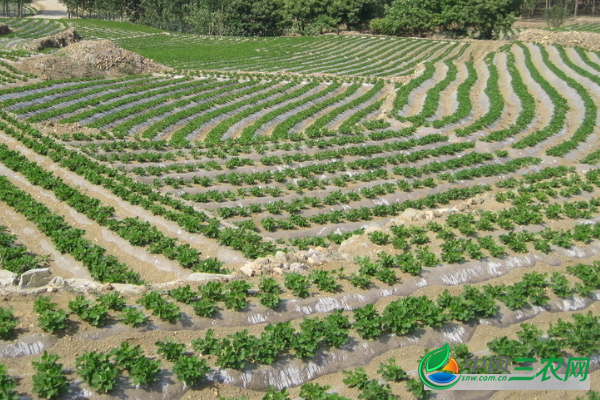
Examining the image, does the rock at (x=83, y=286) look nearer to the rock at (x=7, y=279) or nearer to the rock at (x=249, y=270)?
the rock at (x=7, y=279)

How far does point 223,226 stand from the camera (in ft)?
50.4

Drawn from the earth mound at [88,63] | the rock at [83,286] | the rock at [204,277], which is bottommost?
the rock at [204,277]

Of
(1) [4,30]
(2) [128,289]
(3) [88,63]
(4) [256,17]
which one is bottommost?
(2) [128,289]

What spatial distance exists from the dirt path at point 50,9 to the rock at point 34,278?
10342 cm

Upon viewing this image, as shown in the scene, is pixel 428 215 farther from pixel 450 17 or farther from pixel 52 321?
pixel 450 17

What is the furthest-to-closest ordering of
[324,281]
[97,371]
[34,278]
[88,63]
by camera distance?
[88,63] < [324,281] < [34,278] < [97,371]

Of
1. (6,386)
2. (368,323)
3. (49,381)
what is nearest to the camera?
(6,386)

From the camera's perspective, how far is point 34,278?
9.52 m

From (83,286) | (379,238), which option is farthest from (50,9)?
(379,238)

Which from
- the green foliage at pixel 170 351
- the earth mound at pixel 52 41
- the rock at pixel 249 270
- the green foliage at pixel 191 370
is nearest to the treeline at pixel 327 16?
the earth mound at pixel 52 41

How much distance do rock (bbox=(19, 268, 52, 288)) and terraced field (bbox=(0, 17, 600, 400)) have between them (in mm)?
96

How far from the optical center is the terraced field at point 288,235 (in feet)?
26.5

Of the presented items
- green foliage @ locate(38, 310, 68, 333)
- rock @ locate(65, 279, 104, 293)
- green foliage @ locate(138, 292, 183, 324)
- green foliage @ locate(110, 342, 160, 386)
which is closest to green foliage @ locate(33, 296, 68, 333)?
green foliage @ locate(38, 310, 68, 333)

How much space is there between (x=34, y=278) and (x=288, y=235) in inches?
300
